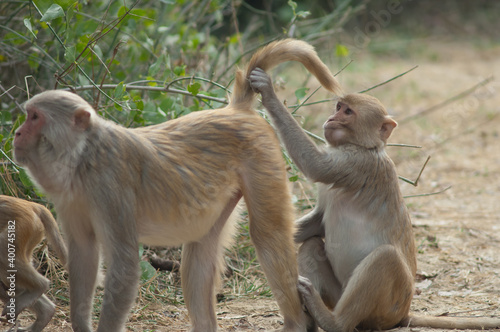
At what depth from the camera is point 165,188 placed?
12.0ft

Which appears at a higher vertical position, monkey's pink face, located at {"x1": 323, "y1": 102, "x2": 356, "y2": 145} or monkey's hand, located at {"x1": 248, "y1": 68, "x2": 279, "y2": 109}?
monkey's hand, located at {"x1": 248, "y1": 68, "x2": 279, "y2": 109}

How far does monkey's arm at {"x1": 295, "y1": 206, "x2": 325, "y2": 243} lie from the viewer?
4.55 meters

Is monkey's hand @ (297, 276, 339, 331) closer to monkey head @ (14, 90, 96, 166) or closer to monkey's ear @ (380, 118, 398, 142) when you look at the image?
monkey's ear @ (380, 118, 398, 142)

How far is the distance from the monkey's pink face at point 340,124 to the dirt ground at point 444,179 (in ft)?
4.48

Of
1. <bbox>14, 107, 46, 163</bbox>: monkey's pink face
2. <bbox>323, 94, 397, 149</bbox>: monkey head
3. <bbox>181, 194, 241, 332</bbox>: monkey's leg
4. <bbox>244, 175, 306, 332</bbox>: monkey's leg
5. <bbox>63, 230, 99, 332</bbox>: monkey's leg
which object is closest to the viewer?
<bbox>14, 107, 46, 163</bbox>: monkey's pink face

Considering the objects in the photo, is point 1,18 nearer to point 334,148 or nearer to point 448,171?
point 334,148

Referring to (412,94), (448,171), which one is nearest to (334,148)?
(448,171)

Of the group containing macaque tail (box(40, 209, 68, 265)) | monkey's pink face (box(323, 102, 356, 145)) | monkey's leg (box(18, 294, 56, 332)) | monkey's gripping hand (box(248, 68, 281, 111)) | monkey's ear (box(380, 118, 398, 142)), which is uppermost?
monkey's gripping hand (box(248, 68, 281, 111))

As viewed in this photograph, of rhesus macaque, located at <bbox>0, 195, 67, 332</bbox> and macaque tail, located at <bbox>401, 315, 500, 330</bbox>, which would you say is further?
macaque tail, located at <bbox>401, 315, 500, 330</bbox>

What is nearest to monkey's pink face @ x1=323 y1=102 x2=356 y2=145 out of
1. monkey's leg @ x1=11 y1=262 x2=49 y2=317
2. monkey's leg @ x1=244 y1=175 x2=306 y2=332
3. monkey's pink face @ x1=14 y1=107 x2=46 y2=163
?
monkey's leg @ x1=244 y1=175 x2=306 y2=332

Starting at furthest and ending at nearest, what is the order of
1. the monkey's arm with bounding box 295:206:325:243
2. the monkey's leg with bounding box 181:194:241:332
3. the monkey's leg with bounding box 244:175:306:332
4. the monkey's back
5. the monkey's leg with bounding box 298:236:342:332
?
1. the monkey's arm with bounding box 295:206:325:243
2. the monkey's leg with bounding box 298:236:342:332
3. the monkey's leg with bounding box 181:194:241:332
4. the monkey's leg with bounding box 244:175:306:332
5. the monkey's back

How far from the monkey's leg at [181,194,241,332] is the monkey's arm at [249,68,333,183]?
1.61 feet

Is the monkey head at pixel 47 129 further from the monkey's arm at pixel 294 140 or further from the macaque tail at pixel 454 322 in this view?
the macaque tail at pixel 454 322

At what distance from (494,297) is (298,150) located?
6.95ft
